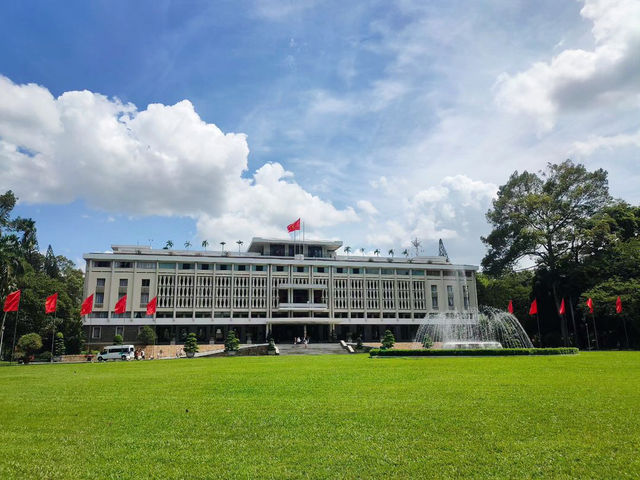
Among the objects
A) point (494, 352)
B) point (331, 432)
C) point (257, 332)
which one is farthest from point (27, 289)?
point (331, 432)

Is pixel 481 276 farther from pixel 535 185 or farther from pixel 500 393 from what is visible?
pixel 500 393

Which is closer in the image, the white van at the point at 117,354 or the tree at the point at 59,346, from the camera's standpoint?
the white van at the point at 117,354

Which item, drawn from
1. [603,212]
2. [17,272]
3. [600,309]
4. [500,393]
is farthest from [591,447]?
[603,212]

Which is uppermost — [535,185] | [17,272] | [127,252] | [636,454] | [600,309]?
[535,185]

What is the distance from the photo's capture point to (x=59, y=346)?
4325 centimetres

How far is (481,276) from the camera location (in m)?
73.5

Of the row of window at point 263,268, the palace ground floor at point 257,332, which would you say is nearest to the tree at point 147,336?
the palace ground floor at point 257,332

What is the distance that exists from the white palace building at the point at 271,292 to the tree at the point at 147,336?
12.5 ft

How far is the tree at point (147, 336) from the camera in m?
54.4

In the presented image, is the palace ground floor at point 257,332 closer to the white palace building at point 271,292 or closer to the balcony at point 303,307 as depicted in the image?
the white palace building at point 271,292

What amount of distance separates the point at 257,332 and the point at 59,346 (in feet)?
88.6

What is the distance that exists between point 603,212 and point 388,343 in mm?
26979

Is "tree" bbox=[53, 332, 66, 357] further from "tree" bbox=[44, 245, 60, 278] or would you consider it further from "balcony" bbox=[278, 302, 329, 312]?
"tree" bbox=[44, 245, 60, 278]

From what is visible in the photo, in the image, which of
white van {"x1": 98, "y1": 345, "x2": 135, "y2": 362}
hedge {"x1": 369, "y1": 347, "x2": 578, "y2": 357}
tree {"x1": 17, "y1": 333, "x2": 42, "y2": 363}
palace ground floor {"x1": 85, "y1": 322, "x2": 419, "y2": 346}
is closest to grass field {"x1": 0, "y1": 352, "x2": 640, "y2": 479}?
hedge {"x1": 369, "y1": 347, "x2": 578, "y2": 357}
